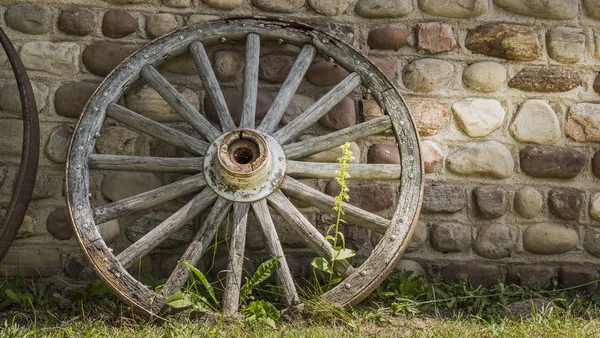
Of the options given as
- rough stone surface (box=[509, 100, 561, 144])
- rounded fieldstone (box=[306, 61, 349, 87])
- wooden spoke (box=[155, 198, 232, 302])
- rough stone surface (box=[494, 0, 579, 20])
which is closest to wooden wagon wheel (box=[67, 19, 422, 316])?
wooden spoke (box=[155, 198, 232, 302])

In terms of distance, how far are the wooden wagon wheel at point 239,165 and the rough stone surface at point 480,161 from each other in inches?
16.0

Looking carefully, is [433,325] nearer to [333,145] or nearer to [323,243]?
[323,243]

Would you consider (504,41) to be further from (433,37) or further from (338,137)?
(338,137)

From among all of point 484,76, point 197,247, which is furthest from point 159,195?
point 484,76

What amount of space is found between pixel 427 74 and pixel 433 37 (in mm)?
171

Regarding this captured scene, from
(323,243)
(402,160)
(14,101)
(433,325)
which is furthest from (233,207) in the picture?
(14,101)

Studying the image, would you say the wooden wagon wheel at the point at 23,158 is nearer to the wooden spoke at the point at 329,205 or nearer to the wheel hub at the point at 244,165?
the wheel hub at the point at 244,165

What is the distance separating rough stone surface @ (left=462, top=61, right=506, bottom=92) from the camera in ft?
9.71

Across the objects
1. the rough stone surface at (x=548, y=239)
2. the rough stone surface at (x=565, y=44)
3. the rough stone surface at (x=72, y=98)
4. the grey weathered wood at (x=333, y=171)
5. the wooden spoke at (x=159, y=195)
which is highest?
the rough stone surface at (x=565, y=44)

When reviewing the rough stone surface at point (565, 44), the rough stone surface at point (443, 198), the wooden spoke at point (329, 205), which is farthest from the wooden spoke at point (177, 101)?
the rough stone surface at point (565, 44)

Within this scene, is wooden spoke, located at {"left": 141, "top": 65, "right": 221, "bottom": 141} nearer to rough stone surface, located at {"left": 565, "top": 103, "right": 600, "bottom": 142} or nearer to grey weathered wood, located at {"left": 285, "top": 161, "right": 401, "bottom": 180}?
grey weathered wood, located at {"left": 285, "top": 161, "right": 401, "bottom": 180}

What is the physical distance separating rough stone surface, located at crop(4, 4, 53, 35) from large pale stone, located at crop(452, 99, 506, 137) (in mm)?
1860

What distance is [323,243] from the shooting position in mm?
2498

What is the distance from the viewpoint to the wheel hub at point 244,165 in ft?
8.09
